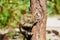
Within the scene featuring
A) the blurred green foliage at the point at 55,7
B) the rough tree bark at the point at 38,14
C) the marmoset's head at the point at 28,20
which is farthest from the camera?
the blurred green foliage at the point at 55,7

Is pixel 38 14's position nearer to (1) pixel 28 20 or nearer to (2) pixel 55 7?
(1) pixel 28 20

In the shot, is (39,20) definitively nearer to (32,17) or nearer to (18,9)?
(32,17)

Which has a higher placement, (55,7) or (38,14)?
(38,14)

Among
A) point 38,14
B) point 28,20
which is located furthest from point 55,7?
point 28,20

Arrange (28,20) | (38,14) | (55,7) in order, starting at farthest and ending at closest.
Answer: (55,7) → (38,14) → (28,20)

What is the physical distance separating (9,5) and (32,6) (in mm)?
2930

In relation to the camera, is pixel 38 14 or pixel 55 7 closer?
pixel 38 14

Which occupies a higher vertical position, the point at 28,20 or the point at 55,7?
the point at 28,20

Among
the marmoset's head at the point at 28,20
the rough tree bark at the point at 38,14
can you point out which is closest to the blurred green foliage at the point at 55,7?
the rough tree bark at the point at 38,14

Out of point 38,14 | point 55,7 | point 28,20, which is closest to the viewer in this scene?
point 28,20

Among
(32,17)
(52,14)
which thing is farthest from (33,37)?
(52,14)

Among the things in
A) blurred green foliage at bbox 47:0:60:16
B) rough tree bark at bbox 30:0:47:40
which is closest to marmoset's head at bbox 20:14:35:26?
rough tree bark at bbox 30:0:47:40

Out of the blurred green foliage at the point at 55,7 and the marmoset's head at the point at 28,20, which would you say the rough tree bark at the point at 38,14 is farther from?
the blurred green foliage at the point at 55,7

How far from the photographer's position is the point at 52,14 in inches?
317
